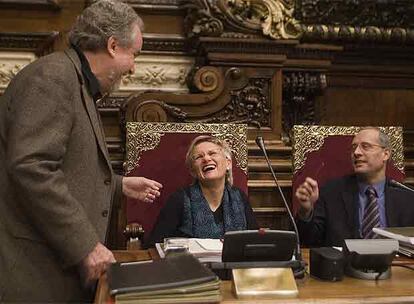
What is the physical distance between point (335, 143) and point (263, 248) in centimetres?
173

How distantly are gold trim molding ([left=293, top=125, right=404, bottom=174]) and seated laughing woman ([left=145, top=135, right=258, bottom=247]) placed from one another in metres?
0.52

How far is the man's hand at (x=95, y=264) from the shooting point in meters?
1.42

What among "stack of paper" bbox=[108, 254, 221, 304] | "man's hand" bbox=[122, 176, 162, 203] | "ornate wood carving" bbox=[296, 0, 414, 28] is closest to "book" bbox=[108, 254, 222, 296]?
"stack of paper" bbox=[108, 254, 221, 304]

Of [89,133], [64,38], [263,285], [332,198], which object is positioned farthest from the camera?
[64,38]

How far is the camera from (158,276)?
46.1 inches

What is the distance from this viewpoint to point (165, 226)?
2262 millimetres

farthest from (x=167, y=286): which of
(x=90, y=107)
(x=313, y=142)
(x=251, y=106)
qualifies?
(x=251, y=106)

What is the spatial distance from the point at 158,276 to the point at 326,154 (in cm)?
191

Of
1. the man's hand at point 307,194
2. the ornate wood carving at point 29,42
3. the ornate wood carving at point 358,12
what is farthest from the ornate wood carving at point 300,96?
the ornate wood carving at point 29,42

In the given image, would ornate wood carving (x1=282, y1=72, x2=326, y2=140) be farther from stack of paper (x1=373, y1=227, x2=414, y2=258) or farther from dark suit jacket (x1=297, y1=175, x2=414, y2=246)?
stack of paper (x1=373, y1=227, x2=414, y2=258)

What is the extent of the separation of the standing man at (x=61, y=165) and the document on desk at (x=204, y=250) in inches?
9.3

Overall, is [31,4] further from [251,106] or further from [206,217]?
[206,217]

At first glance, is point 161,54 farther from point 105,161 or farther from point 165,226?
point 105,161

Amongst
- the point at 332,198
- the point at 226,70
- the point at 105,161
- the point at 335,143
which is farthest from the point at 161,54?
the point at 105,161
